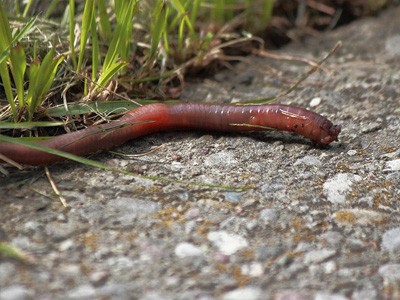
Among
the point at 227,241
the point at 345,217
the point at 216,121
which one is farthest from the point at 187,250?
the point at 216,121

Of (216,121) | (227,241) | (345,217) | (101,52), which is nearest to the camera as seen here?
(227,241)

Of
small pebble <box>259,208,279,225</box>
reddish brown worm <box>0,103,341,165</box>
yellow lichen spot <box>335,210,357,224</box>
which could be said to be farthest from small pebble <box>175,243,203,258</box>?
reddish brown worm <box>0,103,341,165</box>

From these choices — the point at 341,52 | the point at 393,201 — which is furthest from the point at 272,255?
the point at 341,52

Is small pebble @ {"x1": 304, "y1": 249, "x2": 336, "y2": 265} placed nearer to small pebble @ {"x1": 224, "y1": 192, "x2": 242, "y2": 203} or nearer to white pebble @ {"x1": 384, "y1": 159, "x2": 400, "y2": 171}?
small pebble @ {"x1": 224, "y1": 192, "x2": 242, "y2": 203}

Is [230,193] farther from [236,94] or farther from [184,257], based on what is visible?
[236,94]

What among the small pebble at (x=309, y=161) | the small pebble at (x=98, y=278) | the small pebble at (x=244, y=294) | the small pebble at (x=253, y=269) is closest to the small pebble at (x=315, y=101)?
the small pebble at (x=309, y=161)

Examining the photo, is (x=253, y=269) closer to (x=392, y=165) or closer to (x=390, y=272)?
(x=390, y=272)
